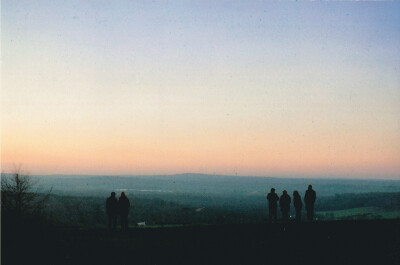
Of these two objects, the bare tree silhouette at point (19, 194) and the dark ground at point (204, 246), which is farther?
the bare tree silhouette at point (19, 194)

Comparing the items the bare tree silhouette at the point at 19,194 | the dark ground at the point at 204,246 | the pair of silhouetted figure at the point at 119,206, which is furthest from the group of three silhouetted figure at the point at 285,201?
the bare tree silhouette at the point at 19,194

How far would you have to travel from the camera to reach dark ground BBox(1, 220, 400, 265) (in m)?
18.0

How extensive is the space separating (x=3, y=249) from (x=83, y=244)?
146 inches

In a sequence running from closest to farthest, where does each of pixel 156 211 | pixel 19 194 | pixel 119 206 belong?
pixel 119 206
pixel 19 194
pixel 156 211

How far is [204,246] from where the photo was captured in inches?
781

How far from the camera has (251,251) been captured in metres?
19.2

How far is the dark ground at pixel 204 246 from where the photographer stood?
59.1 ft

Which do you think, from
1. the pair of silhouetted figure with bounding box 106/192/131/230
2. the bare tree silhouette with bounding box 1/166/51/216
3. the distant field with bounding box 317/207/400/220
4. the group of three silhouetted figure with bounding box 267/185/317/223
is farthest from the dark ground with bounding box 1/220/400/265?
the distant field with bounding box 317/207/400/220

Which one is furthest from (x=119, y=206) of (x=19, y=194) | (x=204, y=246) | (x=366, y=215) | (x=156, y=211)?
(x=156, y=211)

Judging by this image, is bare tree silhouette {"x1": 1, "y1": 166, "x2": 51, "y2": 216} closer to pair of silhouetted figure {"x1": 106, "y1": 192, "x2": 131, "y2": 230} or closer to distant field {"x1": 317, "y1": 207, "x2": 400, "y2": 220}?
pair of silhouetted figure {"x1": 106, "y1": 192, "x2": 131, "y2": 230}

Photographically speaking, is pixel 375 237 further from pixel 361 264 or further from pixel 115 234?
pixel 115 234

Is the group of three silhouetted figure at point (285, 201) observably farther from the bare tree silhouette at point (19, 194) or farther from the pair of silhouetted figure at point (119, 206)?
the bare tree silhouette at point (19, 194)

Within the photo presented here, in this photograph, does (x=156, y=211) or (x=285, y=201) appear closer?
(x=285, y=201)

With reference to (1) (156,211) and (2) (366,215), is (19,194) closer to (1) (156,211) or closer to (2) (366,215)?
(2) (366,215)
